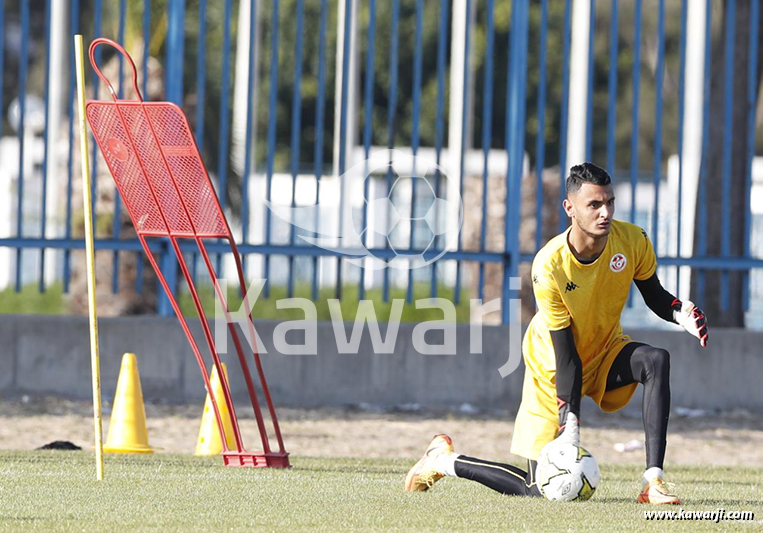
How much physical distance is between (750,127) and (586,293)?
5683 mm

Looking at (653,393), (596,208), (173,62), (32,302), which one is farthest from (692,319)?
(32,302)

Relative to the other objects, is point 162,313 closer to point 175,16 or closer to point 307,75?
point 175,16

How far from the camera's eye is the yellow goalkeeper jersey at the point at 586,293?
623cm

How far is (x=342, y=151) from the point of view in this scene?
1113 centimetres

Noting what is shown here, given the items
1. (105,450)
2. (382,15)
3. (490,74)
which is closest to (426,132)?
(382,15)

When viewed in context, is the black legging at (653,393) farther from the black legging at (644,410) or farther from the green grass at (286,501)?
the green grass at (286,501)

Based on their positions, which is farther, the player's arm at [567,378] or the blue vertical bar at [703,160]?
the blue vertical bar at [703,160]

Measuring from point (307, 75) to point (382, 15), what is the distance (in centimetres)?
328

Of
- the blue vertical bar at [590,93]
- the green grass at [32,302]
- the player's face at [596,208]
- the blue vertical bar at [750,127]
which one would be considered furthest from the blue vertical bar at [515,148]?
the green grass at [32,302]

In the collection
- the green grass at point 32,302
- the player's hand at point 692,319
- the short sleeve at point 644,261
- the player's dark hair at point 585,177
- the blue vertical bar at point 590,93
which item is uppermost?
the blue vertical bar at point 590,93

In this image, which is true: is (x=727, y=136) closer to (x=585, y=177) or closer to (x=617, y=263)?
(x=617, y=263)

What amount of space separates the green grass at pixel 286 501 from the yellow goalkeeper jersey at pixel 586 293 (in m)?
0.64

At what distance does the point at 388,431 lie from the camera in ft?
33.7

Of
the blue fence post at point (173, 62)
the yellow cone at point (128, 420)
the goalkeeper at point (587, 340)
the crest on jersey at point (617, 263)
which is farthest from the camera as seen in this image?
the blue fence post at point (173, 62)
